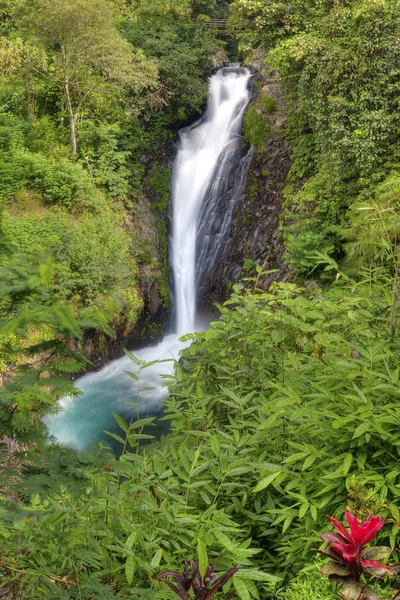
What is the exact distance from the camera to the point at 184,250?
1272 cm

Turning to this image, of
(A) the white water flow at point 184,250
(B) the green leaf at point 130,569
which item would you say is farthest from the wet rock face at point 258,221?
(B) the green leaf at point 130,569

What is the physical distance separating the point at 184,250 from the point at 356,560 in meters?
11.6

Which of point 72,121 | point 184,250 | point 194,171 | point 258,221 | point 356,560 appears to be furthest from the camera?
point 194,171

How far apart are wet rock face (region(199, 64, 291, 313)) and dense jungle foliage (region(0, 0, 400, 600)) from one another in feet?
1.11

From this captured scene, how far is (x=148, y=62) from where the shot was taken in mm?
12719

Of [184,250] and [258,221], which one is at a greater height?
[258,221]

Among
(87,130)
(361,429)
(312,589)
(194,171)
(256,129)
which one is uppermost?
(87,130)

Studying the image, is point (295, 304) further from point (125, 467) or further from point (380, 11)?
point (380, 11)

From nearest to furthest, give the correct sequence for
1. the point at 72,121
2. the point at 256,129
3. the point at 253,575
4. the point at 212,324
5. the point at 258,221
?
the point at 253,575 → the point at 212,324 → the point at 258,221 → the point at 72,121 → the point at 256,129

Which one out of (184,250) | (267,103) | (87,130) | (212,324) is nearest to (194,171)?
(184,250)

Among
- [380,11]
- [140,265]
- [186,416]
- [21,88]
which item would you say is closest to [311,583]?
[186,416]

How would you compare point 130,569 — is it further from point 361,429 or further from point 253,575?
point 361,429

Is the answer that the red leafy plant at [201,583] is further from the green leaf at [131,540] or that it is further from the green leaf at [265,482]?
the green leaf at [265,482]

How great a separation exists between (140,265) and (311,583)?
10389 mm
